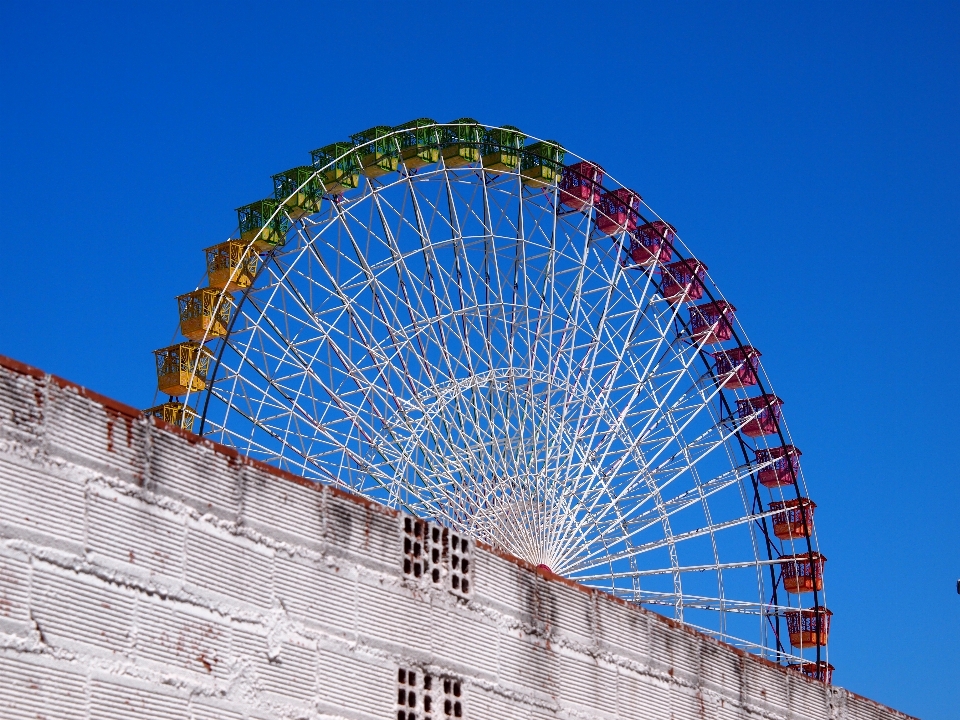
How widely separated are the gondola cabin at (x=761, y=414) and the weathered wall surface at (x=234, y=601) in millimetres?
18481

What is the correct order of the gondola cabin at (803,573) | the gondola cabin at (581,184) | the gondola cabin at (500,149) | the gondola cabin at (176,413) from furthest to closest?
the gondola cabin at (803,573) → the gondola cabin at (581,184) → the gondola cabin at (500,149) → the gondola cabin at (176,413)

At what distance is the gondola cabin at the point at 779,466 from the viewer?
34.1 m

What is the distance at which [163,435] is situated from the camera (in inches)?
456

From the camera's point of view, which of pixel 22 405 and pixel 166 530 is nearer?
pixel 22 405

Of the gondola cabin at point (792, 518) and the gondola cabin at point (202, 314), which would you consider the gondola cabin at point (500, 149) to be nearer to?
the gondola cabin at point (202, 314)

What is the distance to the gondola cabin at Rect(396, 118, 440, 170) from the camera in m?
28.7

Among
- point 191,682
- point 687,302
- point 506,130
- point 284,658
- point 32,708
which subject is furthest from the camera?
point 687,302

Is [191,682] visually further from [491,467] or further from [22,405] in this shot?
[491,467]

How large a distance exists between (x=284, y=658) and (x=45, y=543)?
8.64 ft

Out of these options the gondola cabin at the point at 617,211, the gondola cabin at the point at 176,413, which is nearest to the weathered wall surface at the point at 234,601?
the gondola cabin at the point at 176,413

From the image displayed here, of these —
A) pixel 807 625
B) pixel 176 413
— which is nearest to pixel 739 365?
pixel 807 625

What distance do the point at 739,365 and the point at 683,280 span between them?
2424 mm

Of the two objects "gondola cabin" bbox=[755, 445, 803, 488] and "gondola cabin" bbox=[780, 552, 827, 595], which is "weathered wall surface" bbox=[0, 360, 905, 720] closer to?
"gondola cabin" bbox=[780, 552, 827, 595]

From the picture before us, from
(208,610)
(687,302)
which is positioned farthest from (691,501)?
(208,610)
